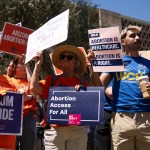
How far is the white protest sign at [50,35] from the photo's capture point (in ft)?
13.4

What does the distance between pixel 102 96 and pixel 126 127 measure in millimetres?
407

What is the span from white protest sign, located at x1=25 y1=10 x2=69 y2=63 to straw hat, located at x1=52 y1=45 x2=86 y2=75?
0.21 m

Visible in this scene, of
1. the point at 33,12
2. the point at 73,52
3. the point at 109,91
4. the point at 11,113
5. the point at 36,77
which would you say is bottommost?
the point at 11,113

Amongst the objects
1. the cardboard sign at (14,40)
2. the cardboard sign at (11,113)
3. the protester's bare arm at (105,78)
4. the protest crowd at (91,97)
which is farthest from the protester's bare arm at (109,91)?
the cardboard sign at (14,40)

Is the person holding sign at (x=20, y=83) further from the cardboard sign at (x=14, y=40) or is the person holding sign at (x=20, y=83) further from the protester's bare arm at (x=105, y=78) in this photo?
the protester's bare arm at (x=105, y=78)

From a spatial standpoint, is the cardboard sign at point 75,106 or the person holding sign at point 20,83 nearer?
the cardboard sign at point 75,106

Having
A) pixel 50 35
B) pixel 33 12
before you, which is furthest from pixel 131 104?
pixel 33 12

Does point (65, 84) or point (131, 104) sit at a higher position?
point (65, 84)

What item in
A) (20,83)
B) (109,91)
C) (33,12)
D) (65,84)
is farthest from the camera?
(33,12)

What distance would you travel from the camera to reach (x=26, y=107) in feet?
16.8

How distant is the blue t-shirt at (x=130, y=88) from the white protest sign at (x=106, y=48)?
11 cm

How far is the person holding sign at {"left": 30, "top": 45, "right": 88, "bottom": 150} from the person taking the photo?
408 cm

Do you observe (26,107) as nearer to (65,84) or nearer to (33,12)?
(65,84)

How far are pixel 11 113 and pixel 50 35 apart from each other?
3.02ft
